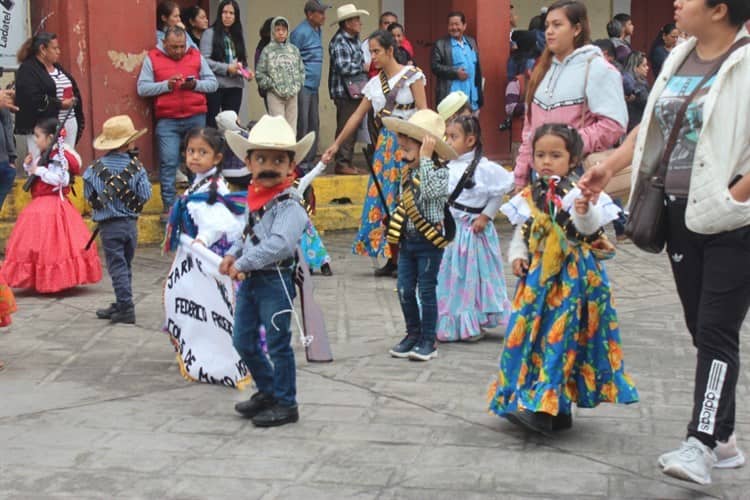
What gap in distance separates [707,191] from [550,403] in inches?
49.4

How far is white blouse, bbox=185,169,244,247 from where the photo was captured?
6.68m

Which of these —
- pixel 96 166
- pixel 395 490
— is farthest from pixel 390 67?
pixel 395 490

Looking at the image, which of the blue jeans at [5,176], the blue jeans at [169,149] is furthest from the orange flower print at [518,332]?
the blue jeans at [169,149]

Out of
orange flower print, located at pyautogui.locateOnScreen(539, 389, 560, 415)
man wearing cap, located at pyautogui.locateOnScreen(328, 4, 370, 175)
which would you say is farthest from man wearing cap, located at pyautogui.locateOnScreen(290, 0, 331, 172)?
orange flower print, located at pyautogui.locateOnScreen(539, 389, 560, 415)

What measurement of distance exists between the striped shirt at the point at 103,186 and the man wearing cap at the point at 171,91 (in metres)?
3.15

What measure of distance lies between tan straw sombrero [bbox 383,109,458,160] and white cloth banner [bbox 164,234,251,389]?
1230mm

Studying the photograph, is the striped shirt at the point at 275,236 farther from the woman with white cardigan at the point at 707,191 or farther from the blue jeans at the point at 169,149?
the blue jeans at the point at 169,149

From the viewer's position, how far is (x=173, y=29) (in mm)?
11617

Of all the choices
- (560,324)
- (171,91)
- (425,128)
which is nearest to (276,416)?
(560,324)

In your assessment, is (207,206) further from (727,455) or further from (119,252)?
(727,455)

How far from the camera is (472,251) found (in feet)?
26.3

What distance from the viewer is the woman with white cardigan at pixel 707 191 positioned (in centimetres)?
A: 479

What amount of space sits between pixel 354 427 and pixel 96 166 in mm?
3246

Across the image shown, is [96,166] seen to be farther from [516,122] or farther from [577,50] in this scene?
[516,122]
